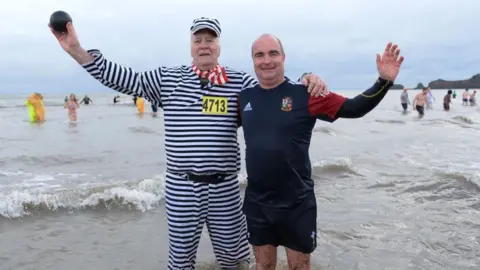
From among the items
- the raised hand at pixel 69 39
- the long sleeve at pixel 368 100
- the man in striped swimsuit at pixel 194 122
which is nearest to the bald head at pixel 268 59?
the man in striped swimsuit at pixel 194 122

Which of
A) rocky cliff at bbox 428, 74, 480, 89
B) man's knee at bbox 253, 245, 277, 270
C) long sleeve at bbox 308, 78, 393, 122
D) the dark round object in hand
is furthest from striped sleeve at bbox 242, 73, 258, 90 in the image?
rocky cliff at bbox 428, 74, 480, 89

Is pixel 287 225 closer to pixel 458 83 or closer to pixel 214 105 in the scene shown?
pixel 214 105

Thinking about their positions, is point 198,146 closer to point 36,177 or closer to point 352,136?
point 36,177

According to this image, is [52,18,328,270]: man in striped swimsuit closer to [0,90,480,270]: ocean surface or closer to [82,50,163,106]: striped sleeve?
[82,50,163,106]: striped sleeve

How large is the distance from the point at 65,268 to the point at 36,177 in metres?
5.58

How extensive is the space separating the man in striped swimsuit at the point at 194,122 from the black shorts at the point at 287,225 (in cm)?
42

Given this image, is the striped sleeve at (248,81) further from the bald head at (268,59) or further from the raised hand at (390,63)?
the raised hand at (390,63)

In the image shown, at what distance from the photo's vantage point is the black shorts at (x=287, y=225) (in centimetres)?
304

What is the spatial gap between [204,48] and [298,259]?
1.78 metres

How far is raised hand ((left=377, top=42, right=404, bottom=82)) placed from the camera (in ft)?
9.44

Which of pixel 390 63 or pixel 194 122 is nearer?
pixel 390 63

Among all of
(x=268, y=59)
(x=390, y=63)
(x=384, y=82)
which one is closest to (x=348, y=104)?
(x=384, y=82)

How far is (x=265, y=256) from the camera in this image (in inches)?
128

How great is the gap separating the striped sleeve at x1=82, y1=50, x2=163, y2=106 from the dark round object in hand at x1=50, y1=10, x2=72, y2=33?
10.1 inches
